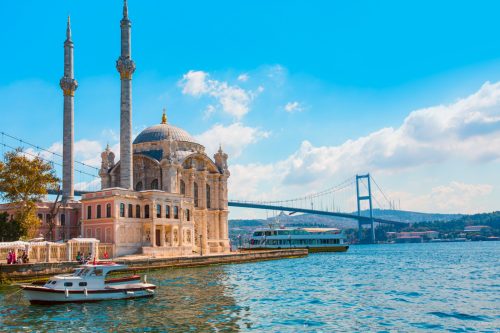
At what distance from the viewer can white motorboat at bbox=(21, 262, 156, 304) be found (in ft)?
74.5

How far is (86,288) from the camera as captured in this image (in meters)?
23.5

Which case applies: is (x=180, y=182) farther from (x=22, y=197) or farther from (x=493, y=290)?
(x=493, y=290)

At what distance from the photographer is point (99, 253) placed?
41.2 meters

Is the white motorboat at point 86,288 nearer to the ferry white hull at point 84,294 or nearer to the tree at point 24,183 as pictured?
the ferry white hull at point 84,294

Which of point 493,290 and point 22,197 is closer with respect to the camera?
point 493,290

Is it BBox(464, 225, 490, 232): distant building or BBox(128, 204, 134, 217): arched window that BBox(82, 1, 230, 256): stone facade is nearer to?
BBox(128, 204, 134, 217): arched window

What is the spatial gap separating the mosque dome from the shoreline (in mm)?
16940

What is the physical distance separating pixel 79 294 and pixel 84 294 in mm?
211

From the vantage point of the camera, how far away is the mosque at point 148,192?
150 ft

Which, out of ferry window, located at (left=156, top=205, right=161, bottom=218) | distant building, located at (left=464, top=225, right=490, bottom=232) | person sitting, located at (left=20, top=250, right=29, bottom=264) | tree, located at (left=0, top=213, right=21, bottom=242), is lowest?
distant building, located at (left=464, top=225, right=490, bottom=232)

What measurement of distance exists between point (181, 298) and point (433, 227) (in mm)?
171012

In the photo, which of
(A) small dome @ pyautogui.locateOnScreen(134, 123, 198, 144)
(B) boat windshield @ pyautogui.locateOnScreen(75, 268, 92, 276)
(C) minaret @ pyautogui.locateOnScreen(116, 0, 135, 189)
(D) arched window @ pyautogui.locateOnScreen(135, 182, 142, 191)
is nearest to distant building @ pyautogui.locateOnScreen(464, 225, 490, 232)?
(A) small dome @ pyautogui.locateOnScreen(134, 123, 198, 144)

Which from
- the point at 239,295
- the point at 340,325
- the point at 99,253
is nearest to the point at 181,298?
the point at 239,295

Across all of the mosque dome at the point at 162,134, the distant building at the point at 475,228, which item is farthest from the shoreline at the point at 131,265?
the distant building at the point at 475,228
